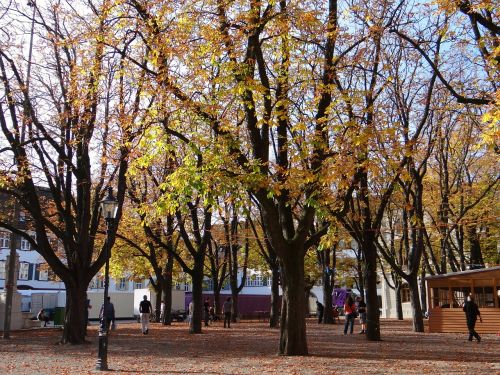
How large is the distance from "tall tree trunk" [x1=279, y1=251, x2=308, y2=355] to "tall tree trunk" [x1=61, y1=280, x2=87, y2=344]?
7790 millimetres

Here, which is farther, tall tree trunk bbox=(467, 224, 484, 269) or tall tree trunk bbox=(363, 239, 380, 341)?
tall tree trunk bbox=(467, 224, 484, 269)

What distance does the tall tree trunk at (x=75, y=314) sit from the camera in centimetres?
1811

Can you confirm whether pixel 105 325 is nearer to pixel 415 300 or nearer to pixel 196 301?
pixel 196 301

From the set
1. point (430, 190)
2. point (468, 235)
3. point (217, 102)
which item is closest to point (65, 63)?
point (217, 102)

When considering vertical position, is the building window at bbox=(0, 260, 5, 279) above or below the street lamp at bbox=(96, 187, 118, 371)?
above

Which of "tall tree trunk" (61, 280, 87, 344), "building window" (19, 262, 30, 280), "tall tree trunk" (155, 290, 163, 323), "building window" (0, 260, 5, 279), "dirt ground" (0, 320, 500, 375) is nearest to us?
"dirt ground" (0, 320, 500, 375)

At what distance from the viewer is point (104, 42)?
1278 cm

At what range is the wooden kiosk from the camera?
24047mm

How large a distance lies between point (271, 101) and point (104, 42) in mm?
4235

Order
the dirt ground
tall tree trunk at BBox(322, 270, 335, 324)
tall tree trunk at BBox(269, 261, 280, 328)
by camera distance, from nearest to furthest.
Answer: the dirt ground, tall tree trunk at BBox(269, 261, 280, 328), tall tree trunk at BBox(322, 270, 335, 324)

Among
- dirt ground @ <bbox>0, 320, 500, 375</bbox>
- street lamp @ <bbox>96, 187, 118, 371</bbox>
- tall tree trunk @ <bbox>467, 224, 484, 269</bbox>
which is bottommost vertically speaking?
dirt ground @ <bbox>0, 320, 500, 375</bbox>

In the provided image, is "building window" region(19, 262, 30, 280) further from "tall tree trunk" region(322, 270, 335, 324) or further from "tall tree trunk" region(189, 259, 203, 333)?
"tall tree trunk" region(189, 259, 203, 333)

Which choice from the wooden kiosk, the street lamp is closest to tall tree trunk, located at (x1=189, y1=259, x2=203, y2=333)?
the wooden kiosk

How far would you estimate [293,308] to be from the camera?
13.5m
